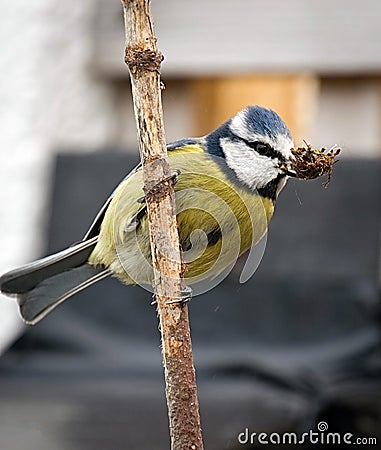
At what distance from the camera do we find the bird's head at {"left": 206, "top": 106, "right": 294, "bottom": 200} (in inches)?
17.4

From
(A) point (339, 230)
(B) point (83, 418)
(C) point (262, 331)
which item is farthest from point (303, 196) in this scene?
(B) point (83, 418)

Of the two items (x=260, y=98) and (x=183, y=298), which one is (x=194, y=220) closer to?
(x=183, y=298)

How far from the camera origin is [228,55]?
1.56 metres

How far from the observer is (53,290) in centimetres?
55

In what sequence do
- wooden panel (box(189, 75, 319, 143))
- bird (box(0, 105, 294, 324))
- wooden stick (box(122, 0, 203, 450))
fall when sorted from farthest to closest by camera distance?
1. wooden panel (box(189, 75, 319, 143))
2. bird (box(0, 105, 294, 324))
3. wooden stick (box(122, 0, 203, 450))

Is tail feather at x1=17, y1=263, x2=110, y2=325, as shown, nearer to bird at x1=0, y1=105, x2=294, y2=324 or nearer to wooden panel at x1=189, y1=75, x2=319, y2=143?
bird at x1=0, y1=105, x2=294, y2=324

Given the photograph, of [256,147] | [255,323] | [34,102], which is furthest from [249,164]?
[34,102]

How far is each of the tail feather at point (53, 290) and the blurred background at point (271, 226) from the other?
64 centimetres

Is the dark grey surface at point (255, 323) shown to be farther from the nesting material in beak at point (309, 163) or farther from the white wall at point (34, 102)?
the nesting material in beak at point (309, 163)

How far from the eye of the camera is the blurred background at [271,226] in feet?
4.40

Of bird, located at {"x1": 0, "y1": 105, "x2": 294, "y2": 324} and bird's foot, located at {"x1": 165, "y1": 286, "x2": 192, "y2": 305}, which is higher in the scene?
bird, located at {"x1": 0, "y1": 105, "x2": 294, "y2": 324}

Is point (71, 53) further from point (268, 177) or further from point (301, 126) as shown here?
point (268, 177)

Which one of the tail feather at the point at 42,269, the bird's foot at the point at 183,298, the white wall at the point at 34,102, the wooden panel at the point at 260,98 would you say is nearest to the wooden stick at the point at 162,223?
the bird's foot at the point at 183,298

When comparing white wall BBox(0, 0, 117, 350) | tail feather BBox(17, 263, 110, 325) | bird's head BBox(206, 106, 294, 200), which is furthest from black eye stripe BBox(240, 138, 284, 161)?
white wall BBox(0, 0, 117, 350)
